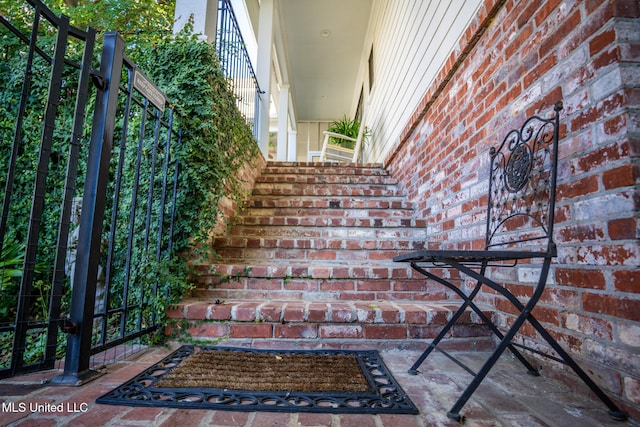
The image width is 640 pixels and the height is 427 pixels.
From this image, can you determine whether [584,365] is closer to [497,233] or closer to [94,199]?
[497,233]

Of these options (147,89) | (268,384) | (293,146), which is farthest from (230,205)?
(293,146)

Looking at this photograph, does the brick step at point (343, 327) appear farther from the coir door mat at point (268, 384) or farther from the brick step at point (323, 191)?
the brick step at point (323, 191)

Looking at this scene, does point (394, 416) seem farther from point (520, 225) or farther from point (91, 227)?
point (91, 227)

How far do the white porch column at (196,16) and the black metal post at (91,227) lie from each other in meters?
1.24

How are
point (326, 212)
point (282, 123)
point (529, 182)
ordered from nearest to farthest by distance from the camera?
point (529, 182) < point (326, 212) < point (282, 123)

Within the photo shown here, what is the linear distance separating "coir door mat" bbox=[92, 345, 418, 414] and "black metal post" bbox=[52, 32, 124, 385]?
21 cm

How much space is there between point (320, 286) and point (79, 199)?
1703 mm

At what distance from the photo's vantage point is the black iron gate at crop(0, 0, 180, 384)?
1135 millimetres

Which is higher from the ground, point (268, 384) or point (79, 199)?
point (79, 199)

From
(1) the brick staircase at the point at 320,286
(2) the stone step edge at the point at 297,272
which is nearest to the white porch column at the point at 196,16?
(1) the brick staircase at the point at 320,286

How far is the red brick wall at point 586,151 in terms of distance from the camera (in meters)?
0.94

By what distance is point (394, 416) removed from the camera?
3.12 ft

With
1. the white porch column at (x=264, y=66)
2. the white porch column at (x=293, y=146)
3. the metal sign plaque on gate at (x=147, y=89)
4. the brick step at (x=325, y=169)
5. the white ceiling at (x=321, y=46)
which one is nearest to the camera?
the metal sign plaque on gate at (x=147, y=89)

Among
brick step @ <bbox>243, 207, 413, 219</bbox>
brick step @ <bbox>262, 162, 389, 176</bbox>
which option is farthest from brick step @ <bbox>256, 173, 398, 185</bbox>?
brick step @ <bbox>243, 207, 413, 219</bbox>
